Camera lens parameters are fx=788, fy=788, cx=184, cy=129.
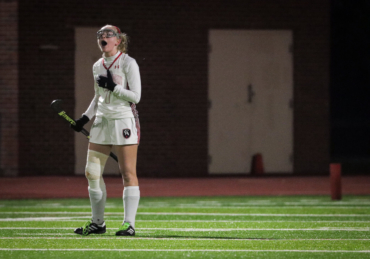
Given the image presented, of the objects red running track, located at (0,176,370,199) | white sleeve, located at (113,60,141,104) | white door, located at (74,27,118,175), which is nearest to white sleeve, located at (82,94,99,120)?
white sleeve, located at (113,60,141,104)

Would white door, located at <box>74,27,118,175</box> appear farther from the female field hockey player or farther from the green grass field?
the female field hockey player

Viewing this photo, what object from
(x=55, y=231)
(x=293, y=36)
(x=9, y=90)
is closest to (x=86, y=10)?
(x=9, y=90)

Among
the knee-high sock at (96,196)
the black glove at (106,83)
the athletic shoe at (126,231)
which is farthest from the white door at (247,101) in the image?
the black glove at (106,83)

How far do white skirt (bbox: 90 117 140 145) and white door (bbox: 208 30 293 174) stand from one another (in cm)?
1206

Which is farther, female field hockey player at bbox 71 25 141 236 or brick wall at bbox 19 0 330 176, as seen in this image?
brick wall at bbox 19 0 330 176

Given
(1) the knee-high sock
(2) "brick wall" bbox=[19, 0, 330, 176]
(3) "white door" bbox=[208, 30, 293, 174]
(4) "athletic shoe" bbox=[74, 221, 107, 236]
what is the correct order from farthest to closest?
→ (3) "white door" bbox=[208, 30, 293, 174], (2) "brick wall" bbox=[19, 0, 330, 176], (4) "athletic shoe" bbox=[74, 221, 107, 236], (1) the knee-high sock

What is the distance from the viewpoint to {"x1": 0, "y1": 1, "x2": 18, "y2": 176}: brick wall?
19.0 m

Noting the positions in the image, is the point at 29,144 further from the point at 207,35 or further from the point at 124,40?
the point at 124,40

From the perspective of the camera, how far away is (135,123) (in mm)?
8117

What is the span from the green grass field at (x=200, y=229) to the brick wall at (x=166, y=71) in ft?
19.1

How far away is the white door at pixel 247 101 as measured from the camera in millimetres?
20047

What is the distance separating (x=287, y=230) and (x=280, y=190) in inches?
279

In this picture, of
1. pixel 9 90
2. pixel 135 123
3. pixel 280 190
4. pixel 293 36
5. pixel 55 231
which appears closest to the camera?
pixel 135 123

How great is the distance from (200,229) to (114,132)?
5.85 feet
